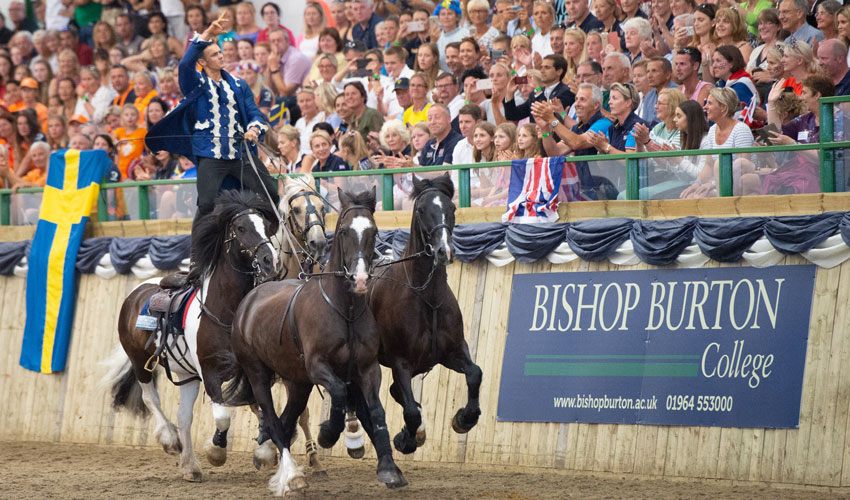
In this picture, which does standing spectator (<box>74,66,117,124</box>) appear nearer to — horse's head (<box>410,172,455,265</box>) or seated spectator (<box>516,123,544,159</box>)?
seated spectator (<box>516,123,544,159</box>)

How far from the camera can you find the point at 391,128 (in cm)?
1212

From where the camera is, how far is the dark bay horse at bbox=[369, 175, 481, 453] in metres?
8.15

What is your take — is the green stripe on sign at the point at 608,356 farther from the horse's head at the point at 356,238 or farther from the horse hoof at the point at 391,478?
the horse's head at the point at 356,238

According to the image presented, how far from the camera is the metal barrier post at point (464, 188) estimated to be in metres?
10.8

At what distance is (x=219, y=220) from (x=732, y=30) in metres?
5.17

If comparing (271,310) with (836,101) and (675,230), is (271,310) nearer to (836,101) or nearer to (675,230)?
(675,230)

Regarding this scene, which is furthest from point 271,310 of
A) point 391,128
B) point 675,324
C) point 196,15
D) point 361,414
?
point 196,15

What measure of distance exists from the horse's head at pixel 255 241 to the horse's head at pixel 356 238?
0.98 m

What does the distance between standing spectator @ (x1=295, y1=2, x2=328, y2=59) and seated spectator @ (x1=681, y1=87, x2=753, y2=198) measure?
7701 millimetres

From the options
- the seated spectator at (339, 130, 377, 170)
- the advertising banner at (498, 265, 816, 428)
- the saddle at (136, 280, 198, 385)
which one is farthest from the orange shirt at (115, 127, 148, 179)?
the advertising banner at (498, 265, 816, 428)

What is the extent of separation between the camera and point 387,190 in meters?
11.3

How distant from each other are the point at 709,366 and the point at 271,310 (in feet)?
11.4

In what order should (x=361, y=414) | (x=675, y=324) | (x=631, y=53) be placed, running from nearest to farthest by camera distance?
1. (x=361, y=414)
2. (x=675, y=324)
3. (x=631, y=53)

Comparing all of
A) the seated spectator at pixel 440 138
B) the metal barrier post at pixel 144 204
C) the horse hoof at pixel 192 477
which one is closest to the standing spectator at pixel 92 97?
the metal barrier post at pixel 144 204
